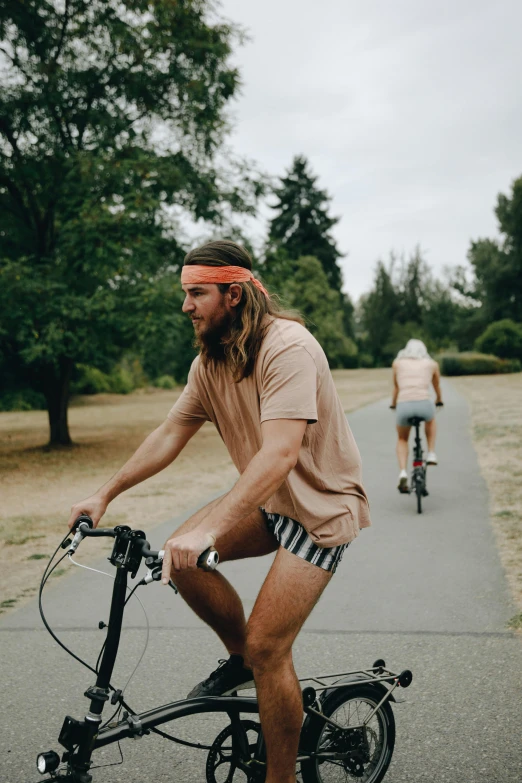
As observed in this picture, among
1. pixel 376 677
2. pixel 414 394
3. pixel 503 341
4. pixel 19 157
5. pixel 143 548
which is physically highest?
pixel 19 157

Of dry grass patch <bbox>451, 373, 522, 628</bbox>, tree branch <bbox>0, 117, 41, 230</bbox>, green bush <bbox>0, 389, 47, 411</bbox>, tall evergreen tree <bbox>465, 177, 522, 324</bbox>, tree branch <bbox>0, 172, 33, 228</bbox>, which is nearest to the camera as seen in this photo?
dry grass patch <bbox>451, 373, 522, 628</bbox>

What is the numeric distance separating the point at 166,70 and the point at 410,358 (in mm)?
10027

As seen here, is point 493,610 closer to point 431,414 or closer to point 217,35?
point 431,414

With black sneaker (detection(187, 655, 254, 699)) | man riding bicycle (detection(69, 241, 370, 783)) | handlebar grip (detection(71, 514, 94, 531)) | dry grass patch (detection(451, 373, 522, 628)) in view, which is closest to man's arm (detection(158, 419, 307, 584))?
man riding bicycle (detection(69, 241, 370, 783))

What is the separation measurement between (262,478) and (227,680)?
2.71 ft

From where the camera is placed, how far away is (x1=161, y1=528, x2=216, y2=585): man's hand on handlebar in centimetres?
234

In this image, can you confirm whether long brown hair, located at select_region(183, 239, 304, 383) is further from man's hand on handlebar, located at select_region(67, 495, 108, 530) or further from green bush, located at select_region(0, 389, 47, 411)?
green bush, located at select_region(0, 389, 47, 411)

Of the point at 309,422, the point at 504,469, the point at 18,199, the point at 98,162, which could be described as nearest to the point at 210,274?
the point at 309,422

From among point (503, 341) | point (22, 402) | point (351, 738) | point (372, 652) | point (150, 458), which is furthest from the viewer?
point (503, 341)

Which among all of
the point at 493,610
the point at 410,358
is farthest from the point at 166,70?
the point at 493,610

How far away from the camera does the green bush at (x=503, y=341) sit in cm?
4962

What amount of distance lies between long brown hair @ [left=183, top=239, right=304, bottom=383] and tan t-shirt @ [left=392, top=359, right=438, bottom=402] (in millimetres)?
6336

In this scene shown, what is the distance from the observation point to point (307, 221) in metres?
Result: 63.7

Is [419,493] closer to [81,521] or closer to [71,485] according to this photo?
[71,485]
